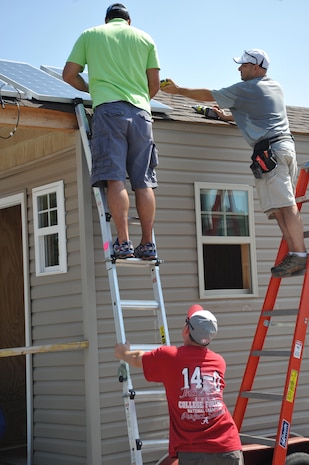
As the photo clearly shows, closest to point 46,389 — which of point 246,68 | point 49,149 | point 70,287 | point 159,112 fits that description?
point 70,287

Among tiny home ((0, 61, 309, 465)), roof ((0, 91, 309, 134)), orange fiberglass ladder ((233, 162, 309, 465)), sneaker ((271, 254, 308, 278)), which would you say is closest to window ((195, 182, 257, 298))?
tiny home ((0, 61, 309, 465))

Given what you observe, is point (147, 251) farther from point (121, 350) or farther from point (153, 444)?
point (153, 444)

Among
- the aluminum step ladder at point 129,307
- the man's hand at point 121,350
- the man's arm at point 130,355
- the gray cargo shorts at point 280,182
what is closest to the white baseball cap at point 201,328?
the man's arm at point 130,355

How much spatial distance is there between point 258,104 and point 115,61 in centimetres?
130

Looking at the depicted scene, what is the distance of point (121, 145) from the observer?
608cm

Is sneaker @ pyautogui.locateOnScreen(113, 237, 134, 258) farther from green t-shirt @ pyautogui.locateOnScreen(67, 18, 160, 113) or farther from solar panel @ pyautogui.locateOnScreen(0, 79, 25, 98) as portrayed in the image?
solar panel @ pyautogui.locateOnScreen(0, 79, 25, 98)

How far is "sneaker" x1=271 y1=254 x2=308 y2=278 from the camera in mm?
6121

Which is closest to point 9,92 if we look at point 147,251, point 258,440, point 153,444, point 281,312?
point 147,251

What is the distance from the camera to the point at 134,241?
7113mm

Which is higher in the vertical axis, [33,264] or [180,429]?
[33,264]

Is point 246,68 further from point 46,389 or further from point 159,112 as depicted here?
point 46,389

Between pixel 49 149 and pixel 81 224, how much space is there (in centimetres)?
106

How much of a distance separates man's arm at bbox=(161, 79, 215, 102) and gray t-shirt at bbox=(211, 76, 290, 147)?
12 cm

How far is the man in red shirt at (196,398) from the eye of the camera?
4.45 m
